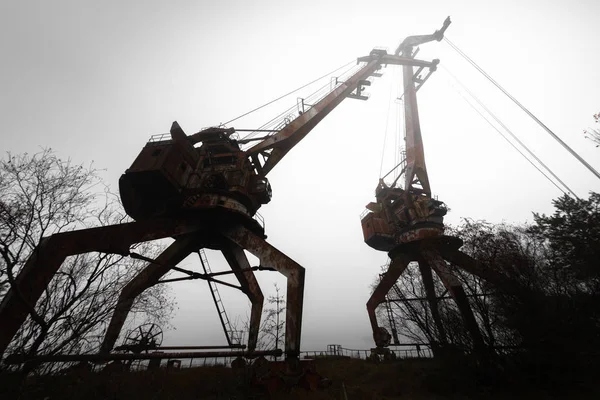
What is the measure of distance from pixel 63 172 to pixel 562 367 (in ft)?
54.2

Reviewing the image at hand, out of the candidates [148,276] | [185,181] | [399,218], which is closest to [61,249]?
[148,276]

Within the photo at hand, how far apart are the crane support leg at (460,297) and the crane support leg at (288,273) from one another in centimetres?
713

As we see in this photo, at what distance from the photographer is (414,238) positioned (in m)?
15.7

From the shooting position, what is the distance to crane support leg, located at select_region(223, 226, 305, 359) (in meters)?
7.65

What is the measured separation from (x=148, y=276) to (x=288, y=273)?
6744 millimetres

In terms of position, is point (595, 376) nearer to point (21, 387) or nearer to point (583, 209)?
point (21, 387)

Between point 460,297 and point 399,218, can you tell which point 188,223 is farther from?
point 399,218

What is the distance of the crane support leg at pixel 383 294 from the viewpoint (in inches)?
591

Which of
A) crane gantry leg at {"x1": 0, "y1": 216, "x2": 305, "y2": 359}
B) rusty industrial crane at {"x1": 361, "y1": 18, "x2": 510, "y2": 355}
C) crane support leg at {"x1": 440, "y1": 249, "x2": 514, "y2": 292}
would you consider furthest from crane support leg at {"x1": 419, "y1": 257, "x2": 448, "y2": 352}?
crane gantry leg at {"x1": 0, "y1": 216, "x2": 305, "y2": 359}

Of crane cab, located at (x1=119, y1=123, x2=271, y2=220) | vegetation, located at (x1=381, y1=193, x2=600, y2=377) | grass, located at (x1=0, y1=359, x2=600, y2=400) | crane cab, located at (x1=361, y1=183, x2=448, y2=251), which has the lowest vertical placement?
grass, located at (x1=0, y1=359, x2=600, y2=400)

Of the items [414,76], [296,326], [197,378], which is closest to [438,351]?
[296,326]

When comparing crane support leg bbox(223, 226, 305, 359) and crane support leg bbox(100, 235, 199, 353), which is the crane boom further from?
crane support leg bbox(100, 235, 199, 353)

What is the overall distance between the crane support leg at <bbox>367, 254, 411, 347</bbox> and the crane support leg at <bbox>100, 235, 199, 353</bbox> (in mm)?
11172

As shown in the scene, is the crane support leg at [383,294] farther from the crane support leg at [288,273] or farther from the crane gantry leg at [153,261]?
the crane support leg at [288,273]
